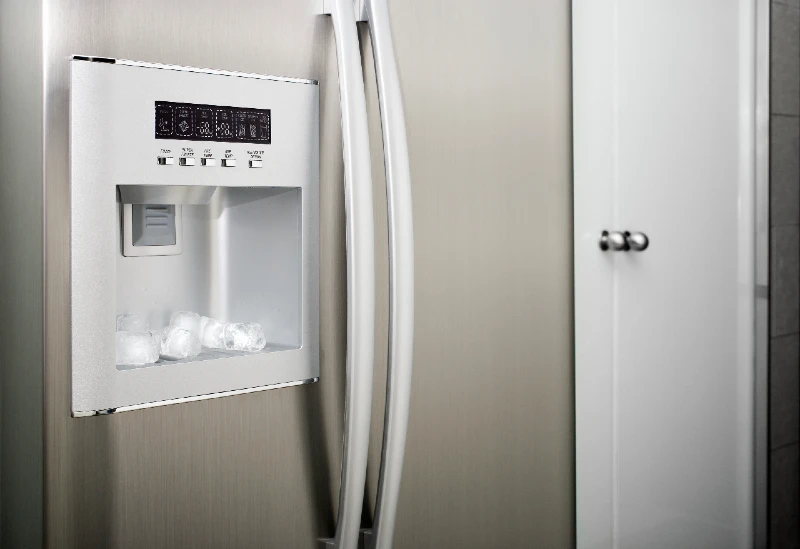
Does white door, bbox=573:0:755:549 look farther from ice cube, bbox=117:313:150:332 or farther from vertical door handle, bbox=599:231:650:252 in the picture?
ice cube, bbox=117:313:150:332

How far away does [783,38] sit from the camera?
1.21 meters

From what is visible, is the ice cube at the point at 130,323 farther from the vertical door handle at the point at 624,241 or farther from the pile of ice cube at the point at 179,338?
the vertical door handle at the point at 624,241

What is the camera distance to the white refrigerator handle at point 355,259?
106 centimetres

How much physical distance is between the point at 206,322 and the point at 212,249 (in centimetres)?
10

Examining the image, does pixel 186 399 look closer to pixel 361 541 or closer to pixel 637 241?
pixel 361 541

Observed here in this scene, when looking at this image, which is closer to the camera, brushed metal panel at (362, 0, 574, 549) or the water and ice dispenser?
the water and ice dispenser

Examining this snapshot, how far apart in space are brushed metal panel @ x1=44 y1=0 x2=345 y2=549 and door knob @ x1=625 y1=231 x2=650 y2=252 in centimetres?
57

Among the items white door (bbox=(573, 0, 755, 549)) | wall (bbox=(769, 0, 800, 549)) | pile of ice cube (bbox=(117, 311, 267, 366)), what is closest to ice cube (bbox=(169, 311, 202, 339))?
pile of ice cube (bbox=(117, 311, 267, 366))

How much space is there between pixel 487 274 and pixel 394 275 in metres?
0.27

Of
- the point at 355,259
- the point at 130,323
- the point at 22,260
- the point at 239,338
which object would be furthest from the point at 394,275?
the point at 22,260

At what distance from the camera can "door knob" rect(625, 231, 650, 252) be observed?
142cm

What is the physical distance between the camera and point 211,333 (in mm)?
1078

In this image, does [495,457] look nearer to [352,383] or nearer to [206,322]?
[352,383]

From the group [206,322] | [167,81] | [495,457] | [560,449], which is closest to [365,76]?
[167,81]
